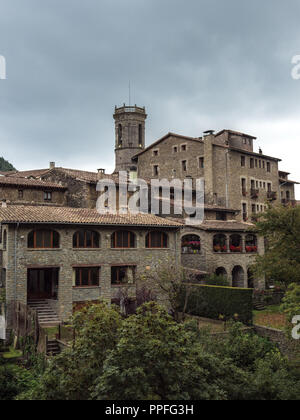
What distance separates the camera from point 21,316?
2558 cm

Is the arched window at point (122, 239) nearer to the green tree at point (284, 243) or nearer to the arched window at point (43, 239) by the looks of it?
the arched window at point (43, 239)

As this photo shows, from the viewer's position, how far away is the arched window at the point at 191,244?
3775cm

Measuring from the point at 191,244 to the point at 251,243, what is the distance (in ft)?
25.4

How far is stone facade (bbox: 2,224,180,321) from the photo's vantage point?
88.2 ft

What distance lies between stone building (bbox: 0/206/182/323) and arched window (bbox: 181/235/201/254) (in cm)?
479

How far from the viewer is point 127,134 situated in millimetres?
77438

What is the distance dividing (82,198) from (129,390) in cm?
3261

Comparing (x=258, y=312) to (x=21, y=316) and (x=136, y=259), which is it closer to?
(x=136, y=259)

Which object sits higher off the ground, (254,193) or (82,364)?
(254,193)

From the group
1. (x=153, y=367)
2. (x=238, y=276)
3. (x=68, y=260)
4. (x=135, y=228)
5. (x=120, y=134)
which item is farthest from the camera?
(x=120, y=134)

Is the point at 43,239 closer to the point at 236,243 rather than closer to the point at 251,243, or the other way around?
the point at 236,243

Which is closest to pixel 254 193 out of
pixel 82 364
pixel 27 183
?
pixel 27 183

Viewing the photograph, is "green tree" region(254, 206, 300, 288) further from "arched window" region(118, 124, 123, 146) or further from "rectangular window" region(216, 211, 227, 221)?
"arched window" region(118, 124, 123, 146)
